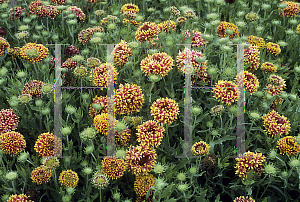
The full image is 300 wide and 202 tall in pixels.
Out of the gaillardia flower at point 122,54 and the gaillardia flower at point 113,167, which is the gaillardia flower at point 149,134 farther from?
the gaillardia flower at point 122,54

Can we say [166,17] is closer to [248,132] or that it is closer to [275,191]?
[248,132]

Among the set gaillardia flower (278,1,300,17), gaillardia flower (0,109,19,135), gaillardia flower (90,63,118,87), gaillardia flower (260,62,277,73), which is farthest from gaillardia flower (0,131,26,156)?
gaillardia flower (278,1,300,17)

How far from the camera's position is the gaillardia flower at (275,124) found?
2.30 metres

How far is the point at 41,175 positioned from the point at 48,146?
0.21m

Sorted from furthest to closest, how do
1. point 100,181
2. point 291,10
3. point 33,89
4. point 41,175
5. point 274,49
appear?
1. point 291,10
2. point 274,49
3. point 33,89
4. point 41,175
5. point 100,181

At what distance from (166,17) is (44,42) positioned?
4.64 feet

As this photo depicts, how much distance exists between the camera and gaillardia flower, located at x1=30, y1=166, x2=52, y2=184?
2.05m

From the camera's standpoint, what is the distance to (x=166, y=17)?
3664 millimetres

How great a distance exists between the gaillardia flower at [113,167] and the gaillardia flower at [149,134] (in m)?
0.20

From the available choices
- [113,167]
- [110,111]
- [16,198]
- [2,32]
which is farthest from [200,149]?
[2,32]

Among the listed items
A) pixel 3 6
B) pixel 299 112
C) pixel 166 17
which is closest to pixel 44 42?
pixel 3 6

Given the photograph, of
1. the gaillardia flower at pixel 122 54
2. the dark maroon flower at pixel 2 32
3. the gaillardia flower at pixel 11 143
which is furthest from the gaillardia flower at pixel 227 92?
the dark maroon flower at pixel 2 32

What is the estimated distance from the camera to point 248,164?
2119 millimetres

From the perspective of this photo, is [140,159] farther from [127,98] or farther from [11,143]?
[11,143]
